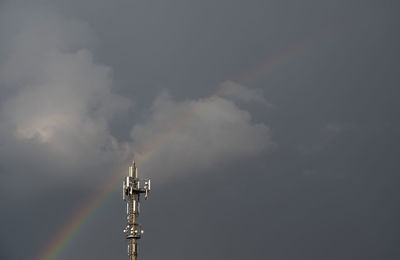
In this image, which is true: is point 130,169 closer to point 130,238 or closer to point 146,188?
point 146,188

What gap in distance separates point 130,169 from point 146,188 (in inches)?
83.9

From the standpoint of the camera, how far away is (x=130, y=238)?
2174 inches

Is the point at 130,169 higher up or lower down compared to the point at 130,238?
higher up

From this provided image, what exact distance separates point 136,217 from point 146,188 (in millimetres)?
2695

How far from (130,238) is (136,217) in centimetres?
190

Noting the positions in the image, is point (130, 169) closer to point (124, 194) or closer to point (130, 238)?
point (124, 194)

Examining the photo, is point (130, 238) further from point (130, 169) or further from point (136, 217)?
point (130, 169)

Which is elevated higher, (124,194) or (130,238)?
(124,194)

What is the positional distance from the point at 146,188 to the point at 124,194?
78.1 inches

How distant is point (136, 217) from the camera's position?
5612 centimetres

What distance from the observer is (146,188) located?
57.2 meters

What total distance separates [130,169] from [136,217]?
4163 mm

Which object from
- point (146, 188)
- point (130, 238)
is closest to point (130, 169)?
point (146, 188)

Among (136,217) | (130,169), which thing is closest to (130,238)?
(136,217)
